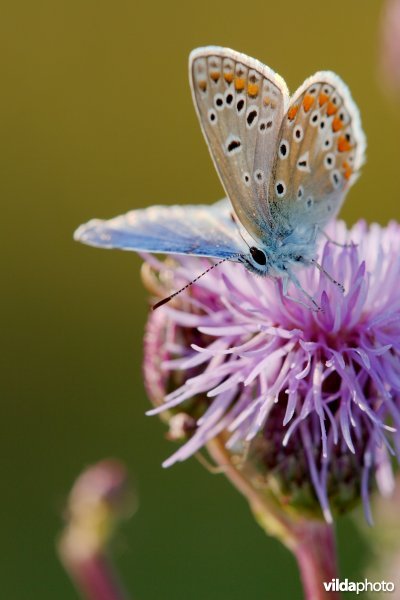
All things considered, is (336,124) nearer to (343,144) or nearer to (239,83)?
(343,144)

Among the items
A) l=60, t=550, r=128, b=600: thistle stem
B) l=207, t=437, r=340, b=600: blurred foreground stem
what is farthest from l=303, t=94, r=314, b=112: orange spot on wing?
l=60, t=550, r=128, b=600: thistle stem

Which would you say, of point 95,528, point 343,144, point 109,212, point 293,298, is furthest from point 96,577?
point 109,212

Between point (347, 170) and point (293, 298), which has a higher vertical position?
point (347, 170)

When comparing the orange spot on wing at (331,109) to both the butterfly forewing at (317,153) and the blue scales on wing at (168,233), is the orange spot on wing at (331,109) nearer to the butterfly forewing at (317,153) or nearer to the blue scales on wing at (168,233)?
the butterfly forewing at (317,153)

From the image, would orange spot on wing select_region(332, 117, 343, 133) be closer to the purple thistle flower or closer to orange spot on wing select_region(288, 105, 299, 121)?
orange spot on wing select_region(288, 105, 299, 121)

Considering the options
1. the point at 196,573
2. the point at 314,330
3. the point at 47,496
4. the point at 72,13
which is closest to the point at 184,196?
the point at 72,13

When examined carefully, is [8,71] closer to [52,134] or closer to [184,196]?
[52,134]
